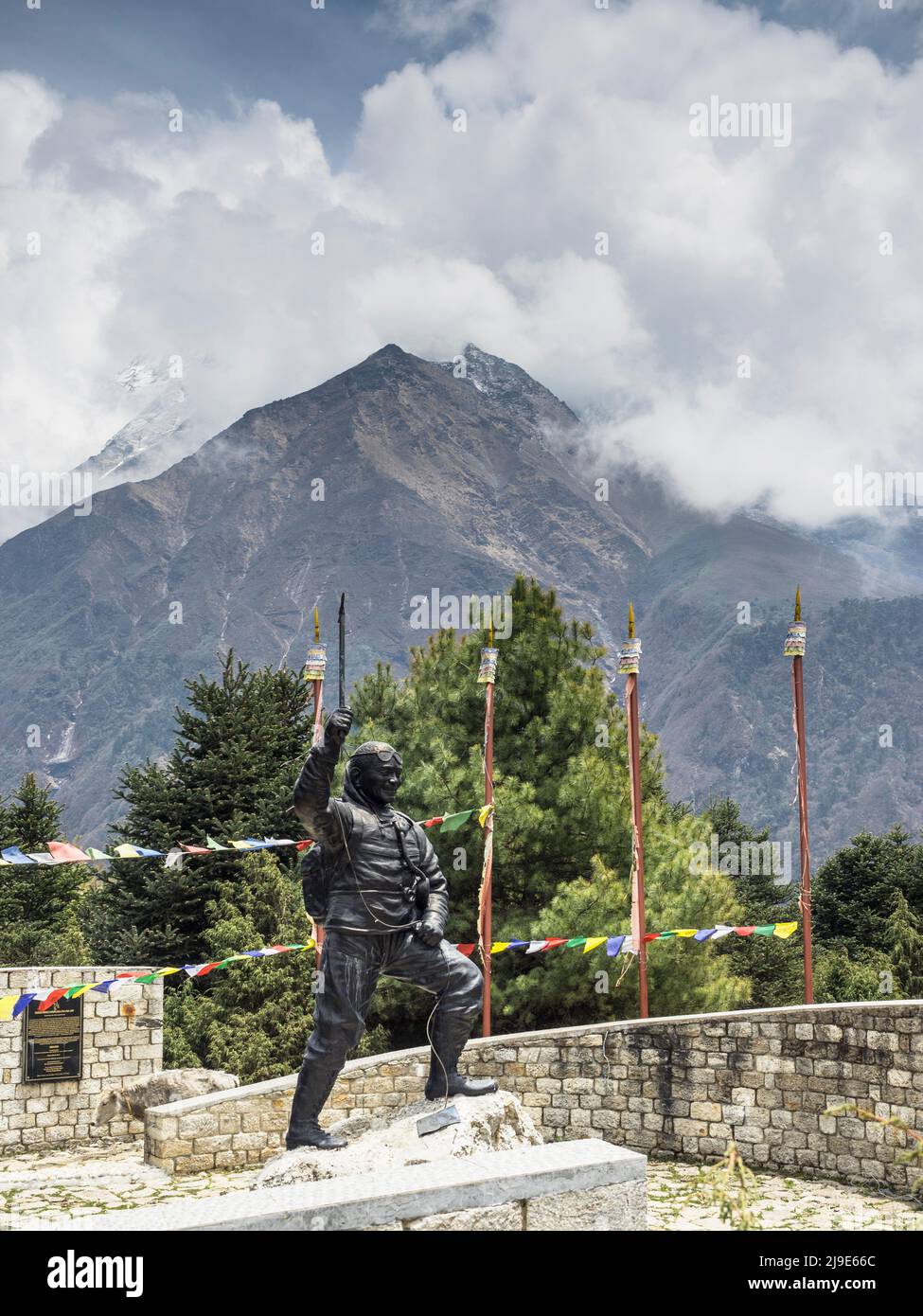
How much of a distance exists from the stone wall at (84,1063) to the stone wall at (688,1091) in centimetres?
265

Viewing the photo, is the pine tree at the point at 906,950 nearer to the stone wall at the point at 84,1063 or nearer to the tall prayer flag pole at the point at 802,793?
the tall prayer flag pole at the point at 802,793

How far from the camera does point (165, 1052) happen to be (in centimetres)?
1802

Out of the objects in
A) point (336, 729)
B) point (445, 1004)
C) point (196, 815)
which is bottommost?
point (445, 1004)

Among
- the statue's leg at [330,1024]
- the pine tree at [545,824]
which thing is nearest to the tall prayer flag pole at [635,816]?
the pine tree at [545,824]

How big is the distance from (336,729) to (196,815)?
16.3m

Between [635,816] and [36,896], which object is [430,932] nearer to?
[635,816]

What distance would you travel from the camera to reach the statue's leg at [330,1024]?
8.78 m

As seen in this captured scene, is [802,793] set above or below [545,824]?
above

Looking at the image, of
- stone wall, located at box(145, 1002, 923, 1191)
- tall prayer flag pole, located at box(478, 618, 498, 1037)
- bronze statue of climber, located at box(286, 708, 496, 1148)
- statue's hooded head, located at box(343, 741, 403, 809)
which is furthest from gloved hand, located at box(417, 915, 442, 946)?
tall prayer flag pole, located at box(478, 618, 498, 1037)

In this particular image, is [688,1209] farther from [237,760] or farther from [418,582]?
[418,582]

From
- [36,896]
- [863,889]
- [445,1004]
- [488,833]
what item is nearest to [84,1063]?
[488,833]

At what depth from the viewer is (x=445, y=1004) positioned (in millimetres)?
9102
